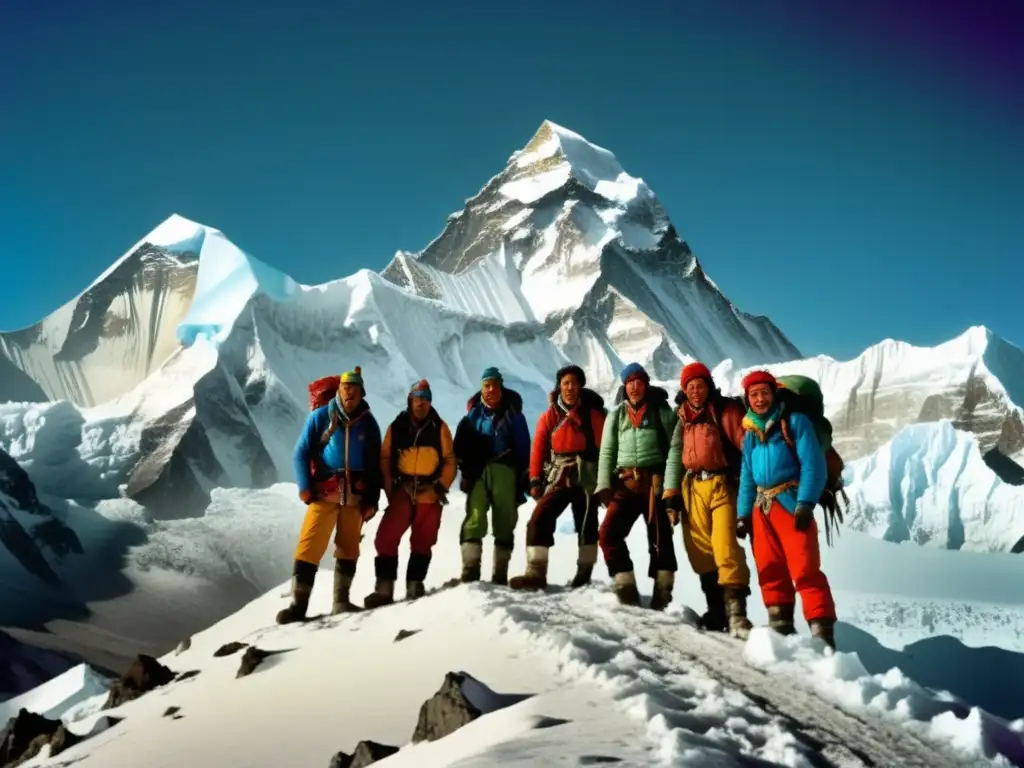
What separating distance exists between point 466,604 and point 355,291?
57473mm

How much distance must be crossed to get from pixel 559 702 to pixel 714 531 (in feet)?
8.64

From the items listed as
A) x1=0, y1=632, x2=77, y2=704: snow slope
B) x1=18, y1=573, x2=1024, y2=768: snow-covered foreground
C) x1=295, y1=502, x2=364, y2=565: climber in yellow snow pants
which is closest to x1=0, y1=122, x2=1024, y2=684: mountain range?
x1=0, y1=632, x2=77, y2=704: snow slope

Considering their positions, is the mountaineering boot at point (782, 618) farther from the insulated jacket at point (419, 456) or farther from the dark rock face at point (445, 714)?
the insulated jacket at point (419, 456)

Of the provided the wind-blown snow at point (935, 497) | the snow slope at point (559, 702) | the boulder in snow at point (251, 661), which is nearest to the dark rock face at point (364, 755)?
the snow slope at point (559, 702)

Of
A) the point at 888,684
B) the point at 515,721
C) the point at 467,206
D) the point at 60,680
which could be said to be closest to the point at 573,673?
the point at 515,721

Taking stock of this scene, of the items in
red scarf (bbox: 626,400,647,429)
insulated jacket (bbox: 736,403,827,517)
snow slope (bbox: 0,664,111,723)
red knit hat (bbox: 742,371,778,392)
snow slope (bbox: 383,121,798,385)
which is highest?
snow slope (bbox: 383,121,798,385)

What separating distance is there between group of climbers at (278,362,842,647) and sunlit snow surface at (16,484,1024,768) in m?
0.45

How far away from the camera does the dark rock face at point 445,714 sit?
3.53 meters

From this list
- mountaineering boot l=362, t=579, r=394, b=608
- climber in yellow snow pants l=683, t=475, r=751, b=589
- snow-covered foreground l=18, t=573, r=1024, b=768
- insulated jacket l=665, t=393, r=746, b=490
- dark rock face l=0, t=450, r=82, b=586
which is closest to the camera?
snow-covered foreground l=18, t=573, r=1024, b=768

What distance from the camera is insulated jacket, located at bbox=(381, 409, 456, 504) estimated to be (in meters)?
7.56

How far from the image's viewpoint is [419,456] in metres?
7.60

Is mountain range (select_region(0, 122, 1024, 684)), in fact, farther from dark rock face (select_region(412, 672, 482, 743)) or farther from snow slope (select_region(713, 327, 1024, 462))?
dark rock face (select_region(412, 672, 482, 743))

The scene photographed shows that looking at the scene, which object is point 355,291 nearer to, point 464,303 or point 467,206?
point 464,303

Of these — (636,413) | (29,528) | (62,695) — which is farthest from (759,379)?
(29,528)
